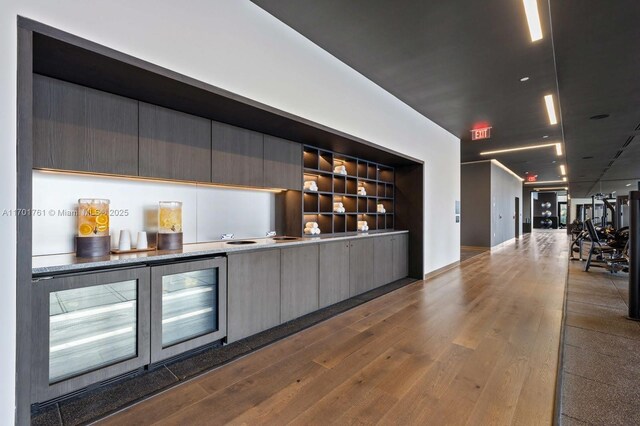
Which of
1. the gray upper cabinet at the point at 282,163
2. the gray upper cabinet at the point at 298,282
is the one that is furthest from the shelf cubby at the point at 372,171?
the gray upper cabinet at the point at 298,282

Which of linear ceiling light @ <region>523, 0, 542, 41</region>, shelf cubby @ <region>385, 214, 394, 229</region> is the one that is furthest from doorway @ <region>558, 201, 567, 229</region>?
linear ceiling light @ <region>523, 0, 542, 41</region>

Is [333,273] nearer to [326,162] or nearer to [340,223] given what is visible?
[340,223]

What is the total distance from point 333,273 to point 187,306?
194 cm

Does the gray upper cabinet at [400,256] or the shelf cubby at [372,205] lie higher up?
the shelf cubby at [372,205]

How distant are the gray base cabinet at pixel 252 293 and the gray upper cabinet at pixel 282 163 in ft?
3.07

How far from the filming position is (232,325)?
290cm

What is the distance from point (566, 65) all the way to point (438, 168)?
110 inches

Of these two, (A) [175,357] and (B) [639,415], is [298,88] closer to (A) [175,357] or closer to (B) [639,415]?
(A) [175,357]

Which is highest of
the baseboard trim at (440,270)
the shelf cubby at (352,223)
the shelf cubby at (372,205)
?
the shelf cubby at (372,205)

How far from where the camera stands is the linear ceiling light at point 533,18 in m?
2.79

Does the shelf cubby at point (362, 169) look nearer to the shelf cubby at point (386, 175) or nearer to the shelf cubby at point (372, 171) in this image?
the shelf cubby at point (372, 171)

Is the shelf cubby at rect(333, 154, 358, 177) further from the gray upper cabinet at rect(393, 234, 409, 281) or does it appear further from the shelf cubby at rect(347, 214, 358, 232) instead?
A: the gray upper cabinet at rect(393, 234, 409, 281)

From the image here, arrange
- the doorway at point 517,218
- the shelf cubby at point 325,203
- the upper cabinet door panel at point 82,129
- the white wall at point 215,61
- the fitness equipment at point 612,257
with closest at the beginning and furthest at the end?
the white wall at point 215,61
the upper cabinet door panel at point 82,129
the shelf cubby at point 325,203
the fitness equipment at point 612,257
the doorway at point 517,218

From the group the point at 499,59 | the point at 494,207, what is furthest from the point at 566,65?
the point at 494,207
